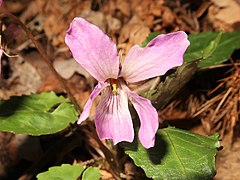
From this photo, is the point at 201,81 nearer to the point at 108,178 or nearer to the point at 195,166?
the point at 108,178

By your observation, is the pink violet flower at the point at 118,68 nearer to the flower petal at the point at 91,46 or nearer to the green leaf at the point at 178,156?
the flower petal at the point at 91,46

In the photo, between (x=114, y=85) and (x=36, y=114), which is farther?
(x=36, y=114)

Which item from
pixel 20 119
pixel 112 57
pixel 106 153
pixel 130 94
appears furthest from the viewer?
pixel 106 153

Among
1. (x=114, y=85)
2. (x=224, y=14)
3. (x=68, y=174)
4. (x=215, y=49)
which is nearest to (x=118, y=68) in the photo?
(x=114, y=85)

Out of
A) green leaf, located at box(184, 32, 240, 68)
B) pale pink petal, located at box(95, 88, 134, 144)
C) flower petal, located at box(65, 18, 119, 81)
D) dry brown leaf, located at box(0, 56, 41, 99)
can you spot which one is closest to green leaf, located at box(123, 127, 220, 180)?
pale pink petal, located at box(95, 88, 134, 144)

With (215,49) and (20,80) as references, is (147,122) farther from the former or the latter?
(20,80)

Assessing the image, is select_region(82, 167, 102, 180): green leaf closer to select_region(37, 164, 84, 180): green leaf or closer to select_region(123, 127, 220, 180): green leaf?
select_region(37, 164, 84, 180): green leaf

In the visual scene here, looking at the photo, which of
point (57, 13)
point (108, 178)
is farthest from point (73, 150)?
point (57, 13)
